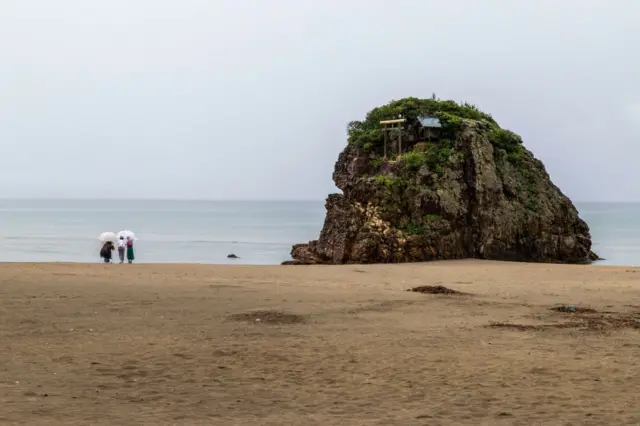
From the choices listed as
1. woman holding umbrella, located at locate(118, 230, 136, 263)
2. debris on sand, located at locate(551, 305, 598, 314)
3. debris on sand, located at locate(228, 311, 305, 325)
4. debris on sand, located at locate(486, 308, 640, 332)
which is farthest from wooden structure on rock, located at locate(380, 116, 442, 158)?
debris on sand, located at locate(228, 311, 305, 325)

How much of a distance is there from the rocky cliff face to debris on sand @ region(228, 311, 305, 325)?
70.5 ft

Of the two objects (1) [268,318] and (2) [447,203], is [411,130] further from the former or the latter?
(1) [268,318]

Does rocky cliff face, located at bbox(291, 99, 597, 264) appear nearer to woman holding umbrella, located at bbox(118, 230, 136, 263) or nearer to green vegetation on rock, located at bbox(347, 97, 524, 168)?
green vegetation on rock, located at bbox(347, 97, 524, 168)

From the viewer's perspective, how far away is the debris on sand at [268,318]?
47.4ft

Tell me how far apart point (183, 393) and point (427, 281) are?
16.4m

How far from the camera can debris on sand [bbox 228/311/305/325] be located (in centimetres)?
1445

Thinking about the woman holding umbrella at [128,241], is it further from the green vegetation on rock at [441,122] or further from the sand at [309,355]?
the green vegetation on rock at [441,122]

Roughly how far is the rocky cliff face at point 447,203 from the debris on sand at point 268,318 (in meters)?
21.5

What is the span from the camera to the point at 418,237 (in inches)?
1449

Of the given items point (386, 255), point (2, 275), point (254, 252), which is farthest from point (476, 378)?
point (254, 252)

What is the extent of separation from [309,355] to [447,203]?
28.0 m

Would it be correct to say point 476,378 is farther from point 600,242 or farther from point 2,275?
point 600,242

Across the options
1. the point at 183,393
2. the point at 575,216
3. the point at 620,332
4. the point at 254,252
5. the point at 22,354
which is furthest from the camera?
the point at 254,252

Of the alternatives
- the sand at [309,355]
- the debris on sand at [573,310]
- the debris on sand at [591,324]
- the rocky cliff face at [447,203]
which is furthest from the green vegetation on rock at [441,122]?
the debris on sand at [591,324]
